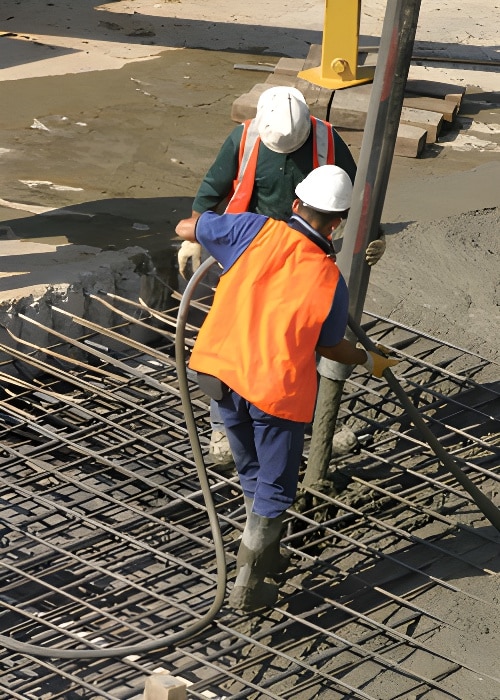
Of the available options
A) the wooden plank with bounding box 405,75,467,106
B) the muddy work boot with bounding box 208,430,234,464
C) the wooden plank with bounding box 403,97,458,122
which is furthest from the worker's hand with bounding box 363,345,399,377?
the wooden plank with bounding box 405,75,467,106

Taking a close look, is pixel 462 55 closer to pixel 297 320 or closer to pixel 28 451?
pixel 28 451

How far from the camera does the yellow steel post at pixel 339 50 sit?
29.4 feet

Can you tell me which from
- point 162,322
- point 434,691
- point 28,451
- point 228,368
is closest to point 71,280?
point 162,322

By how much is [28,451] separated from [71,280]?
110 cm

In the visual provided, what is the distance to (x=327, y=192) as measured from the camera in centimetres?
392

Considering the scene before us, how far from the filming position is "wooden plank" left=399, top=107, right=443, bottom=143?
910 centimetres

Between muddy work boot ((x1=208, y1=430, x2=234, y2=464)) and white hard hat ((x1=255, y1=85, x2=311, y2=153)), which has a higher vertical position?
white hard hat ((x1=255, y1=85, x2=311, y2=153))

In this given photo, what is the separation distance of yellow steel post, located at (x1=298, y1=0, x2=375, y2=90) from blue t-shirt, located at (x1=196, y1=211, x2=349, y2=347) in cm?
537

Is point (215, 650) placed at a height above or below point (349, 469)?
below

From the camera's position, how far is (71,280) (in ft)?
20.1

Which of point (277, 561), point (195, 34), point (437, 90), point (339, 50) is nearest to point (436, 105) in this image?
point (437, 90)

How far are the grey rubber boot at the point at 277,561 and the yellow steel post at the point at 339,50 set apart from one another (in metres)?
5.48

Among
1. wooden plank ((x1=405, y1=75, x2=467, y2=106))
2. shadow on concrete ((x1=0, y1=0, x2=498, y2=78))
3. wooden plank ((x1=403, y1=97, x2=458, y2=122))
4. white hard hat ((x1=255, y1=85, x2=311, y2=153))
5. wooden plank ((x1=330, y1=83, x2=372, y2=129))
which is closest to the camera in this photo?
white hard hat ((x1=255, y1=85, x2=311, y2=153))

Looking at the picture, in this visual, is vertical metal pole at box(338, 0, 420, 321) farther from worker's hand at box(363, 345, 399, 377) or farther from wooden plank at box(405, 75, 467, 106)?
wooden plank at box(405, 75, 467, 106)
